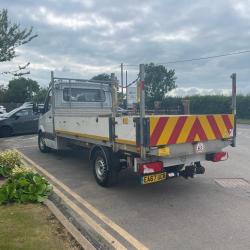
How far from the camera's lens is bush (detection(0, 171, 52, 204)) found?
6020 millimetres

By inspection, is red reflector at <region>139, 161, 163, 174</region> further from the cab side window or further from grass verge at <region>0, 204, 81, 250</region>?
the cab side window

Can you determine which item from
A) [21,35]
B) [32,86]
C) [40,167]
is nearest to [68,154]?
[40,167]

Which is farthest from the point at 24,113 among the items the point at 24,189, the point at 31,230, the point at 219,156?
the point at 31,230

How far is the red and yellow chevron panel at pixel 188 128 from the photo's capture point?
5.89m

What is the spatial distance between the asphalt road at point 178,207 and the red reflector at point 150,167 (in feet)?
1.99

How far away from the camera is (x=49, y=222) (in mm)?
5129

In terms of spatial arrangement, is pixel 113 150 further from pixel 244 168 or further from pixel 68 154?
pixel 68 154

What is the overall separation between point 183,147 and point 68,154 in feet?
21.5

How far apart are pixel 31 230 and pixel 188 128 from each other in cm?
313

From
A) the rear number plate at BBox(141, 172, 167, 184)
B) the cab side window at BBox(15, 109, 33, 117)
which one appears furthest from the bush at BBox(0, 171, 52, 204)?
the cab side window at BBox(15, 109, 33, 117)

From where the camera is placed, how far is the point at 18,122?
18.5 meters

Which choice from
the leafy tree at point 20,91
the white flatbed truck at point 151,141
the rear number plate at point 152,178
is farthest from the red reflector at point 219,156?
the leafy tree at point 20,91

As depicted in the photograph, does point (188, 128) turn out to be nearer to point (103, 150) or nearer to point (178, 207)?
point (178, 207)

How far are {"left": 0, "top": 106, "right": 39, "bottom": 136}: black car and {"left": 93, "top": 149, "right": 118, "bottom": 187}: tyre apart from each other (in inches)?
453
